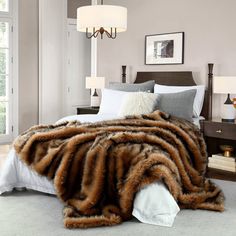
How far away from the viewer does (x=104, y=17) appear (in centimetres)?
474

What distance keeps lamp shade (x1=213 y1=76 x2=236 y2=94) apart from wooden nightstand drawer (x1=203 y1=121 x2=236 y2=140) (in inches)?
14.3

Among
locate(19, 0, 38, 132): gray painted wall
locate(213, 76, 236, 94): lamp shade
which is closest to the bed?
locate(213, 76, 236, 94): lamp shade

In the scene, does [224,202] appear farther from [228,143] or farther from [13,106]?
[13,106]

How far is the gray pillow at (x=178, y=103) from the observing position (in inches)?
183

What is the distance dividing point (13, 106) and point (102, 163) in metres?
3.85

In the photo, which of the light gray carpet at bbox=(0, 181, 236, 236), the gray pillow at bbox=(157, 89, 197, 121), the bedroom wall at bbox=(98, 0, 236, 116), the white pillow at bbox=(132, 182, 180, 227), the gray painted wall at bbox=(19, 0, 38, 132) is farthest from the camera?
the gray painted wall at bbox=(19, 0, 38, 132)

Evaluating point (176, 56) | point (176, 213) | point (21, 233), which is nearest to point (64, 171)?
point (21, 233)

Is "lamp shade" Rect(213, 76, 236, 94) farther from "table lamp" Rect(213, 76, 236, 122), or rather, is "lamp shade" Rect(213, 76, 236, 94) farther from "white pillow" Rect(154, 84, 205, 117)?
"white pillow" Rect(154, 84, 205, 117)

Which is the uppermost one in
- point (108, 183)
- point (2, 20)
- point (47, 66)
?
point (2, 20)

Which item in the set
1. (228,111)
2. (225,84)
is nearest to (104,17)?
(225,84)

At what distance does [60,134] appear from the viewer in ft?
12.2

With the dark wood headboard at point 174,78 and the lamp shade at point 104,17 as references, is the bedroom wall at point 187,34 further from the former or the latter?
the lamp shade at point 104,17

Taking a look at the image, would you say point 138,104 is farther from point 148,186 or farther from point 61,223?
point 61,223

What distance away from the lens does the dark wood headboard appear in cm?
518
